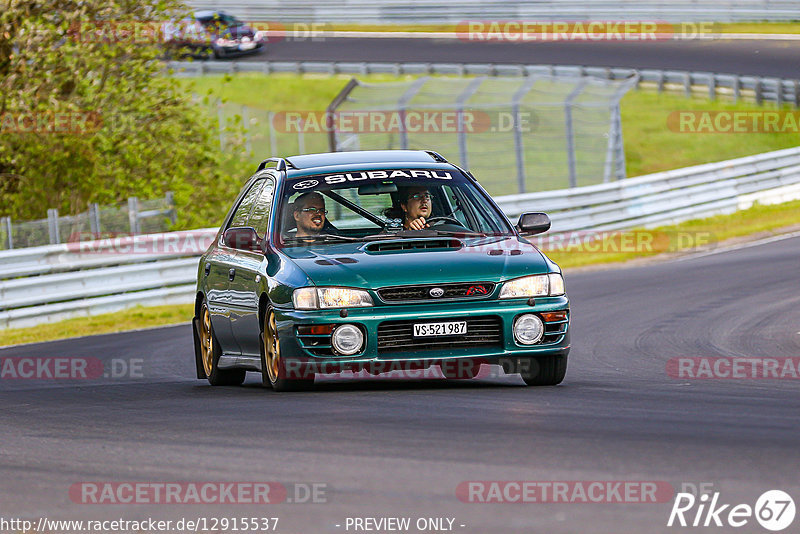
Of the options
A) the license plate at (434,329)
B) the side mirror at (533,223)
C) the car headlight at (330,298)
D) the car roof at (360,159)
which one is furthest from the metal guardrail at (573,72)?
the license plate at (434,329)

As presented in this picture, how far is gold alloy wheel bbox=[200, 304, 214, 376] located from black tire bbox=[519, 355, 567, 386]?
2.78m

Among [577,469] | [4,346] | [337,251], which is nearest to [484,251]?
[337,251]

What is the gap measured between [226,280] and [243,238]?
0.86 meters

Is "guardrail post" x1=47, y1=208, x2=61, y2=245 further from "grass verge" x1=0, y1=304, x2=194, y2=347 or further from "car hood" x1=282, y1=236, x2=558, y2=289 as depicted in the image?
"car hood" x1=282, y1=236, x2=558, y2=289

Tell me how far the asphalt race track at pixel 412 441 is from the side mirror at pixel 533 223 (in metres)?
1.06

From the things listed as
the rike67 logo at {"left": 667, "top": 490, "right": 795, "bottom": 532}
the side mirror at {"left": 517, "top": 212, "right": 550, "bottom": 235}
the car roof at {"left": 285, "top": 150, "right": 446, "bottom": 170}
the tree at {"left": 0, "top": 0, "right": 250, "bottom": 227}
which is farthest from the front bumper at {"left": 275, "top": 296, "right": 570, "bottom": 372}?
the tree at {"left": 0, "top": 0, "right": 250, "bottom": 227}

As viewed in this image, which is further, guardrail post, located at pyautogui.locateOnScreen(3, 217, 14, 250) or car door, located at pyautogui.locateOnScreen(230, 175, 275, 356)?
guardrail post, located at pyautogui.locateOnScreen(3, 217, 14, 250)

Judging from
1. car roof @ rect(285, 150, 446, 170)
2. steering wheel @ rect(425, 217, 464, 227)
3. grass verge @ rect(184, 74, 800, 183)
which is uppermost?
car roof @ rect(285, 150, 446, 170)

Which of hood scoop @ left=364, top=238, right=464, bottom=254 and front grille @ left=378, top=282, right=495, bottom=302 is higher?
hood scoop @ left=364, top=238, right=464, bottom=254

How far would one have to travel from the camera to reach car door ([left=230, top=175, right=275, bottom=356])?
9656mm

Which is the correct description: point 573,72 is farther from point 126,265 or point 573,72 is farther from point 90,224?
point 126,265

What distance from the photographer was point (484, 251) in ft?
30.3

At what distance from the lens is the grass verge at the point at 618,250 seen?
18.4m

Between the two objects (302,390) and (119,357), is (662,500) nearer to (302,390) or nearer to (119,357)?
(302,390)
